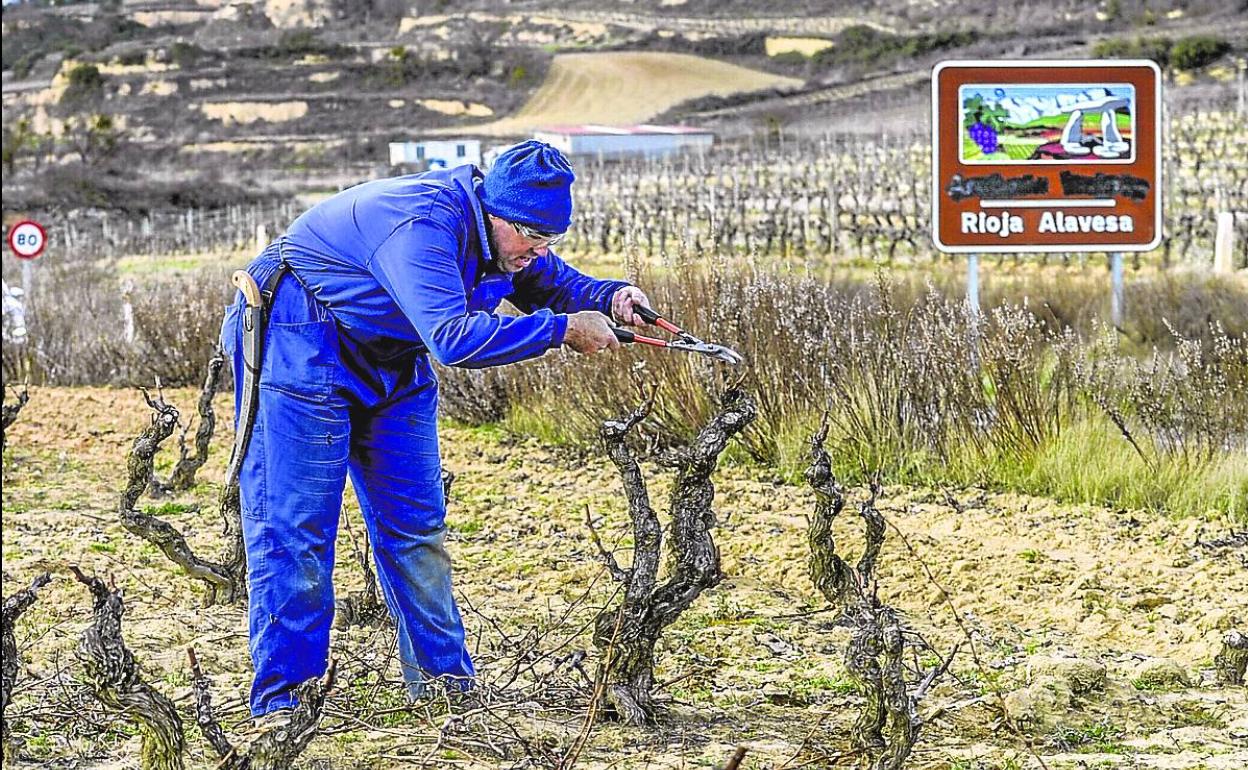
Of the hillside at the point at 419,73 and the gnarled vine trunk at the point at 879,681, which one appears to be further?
the hillside at the point at 419,73

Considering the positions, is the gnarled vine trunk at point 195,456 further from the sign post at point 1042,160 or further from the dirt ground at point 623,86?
the dirt ground at point 623,86

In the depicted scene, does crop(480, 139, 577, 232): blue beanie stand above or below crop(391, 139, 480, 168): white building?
above

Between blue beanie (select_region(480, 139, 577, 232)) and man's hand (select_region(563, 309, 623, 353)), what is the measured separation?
23 cm

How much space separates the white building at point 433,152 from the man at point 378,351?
46949mm

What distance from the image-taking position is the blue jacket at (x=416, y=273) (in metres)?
3.77

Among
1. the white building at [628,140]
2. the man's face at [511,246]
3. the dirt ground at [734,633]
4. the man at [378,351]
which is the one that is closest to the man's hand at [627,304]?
the man at [378,351]

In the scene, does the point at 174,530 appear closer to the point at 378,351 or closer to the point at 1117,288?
the point at 378,351

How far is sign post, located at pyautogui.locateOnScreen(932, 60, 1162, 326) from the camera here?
1045 cm

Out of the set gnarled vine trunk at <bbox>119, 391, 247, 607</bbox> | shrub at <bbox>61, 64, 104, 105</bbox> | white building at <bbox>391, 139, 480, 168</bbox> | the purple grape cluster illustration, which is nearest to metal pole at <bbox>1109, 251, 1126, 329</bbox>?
the purple grape cluster illustration

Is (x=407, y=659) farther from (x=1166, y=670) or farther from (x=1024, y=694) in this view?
(x=1166, y=670)

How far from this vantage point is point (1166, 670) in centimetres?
479

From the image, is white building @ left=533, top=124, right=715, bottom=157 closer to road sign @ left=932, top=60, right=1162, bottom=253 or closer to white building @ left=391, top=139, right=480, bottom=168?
white building @ left=391, top=139, right=480, bottom=168

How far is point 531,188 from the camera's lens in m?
3.91

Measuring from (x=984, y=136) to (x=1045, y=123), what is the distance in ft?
1.28
